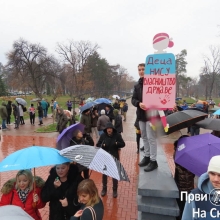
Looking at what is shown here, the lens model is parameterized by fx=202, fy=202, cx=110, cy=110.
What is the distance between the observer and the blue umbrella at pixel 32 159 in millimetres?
2338

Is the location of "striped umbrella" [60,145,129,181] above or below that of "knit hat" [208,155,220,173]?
below

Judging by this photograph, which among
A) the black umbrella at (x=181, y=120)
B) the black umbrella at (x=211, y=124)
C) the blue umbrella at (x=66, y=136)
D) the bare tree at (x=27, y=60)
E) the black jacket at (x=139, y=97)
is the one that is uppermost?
the bare tree at (x=27, y=60)

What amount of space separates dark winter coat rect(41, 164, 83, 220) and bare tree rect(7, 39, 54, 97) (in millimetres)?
33791

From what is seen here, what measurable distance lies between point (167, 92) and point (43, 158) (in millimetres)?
2072

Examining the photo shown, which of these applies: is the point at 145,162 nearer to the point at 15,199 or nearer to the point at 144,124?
the point at 144,124

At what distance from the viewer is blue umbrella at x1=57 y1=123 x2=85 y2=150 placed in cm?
423

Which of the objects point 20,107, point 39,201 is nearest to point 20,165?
point 39,201

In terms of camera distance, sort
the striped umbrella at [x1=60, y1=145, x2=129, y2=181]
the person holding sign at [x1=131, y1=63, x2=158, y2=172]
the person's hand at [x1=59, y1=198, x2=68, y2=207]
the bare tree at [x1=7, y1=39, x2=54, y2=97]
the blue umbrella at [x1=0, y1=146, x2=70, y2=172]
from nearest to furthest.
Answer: the blue umbrella at [x1=0, y1=146, x2=70, y2=172]
the striped umbrella at [x1=60, y1=145, x2=129, y2=181]
the person's hand at [x1=59, y1=198, x2=68, y2=207]
the person holding sign at [x1=131, y1=63, x2=158, y2=172]
the bare tree at [x1=7, y1=39, x2=54, y2=97]

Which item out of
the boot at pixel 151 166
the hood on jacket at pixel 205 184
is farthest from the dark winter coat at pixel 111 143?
the hood on jacket at pixel 205 184

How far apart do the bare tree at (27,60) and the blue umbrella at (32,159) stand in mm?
33807

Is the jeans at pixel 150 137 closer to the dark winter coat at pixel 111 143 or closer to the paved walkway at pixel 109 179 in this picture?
the dark winter coat at pixel 111 143

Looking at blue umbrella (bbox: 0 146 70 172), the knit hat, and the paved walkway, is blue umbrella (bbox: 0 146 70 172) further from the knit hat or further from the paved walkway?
the knit hat

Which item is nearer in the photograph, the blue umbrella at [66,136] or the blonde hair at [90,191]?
the blonde hair at [90,191]

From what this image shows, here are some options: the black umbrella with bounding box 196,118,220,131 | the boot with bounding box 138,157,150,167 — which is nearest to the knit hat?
the boot with bounding box 138,157,150,167
